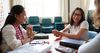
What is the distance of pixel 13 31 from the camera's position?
1856 mm

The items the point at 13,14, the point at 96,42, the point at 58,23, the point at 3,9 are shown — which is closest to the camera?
the point at 96,42

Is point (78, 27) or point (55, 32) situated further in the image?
point (78, 27)

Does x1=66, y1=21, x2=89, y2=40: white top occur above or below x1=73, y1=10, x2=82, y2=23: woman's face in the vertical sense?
below

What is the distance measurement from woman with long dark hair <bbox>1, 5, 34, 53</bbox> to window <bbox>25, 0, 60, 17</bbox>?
247 centimetres

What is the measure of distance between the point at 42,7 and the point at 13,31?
2.88 meters

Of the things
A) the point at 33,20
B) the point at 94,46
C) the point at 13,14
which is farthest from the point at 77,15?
the point at 33,20

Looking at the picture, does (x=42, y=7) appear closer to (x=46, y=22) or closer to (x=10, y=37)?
(x=46, y=22)

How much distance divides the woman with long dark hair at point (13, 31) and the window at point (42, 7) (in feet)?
8.12

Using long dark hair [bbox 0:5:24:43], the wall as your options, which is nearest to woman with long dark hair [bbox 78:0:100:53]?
long dark hair [bbox 0:5:24:43]

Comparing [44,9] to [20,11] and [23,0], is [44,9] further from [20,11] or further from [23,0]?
[20,11]

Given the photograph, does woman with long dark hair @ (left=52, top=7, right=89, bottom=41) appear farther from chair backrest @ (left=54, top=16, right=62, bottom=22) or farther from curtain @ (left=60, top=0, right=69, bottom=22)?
curtain @ (left=60, top=0, right=69, bottom=22)

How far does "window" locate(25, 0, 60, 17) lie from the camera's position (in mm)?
4648

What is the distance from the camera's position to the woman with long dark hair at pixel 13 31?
5.88ft

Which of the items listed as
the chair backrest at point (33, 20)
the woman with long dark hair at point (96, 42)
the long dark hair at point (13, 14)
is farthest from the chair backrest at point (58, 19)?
the woman with long dark hair at point (96, 42)
